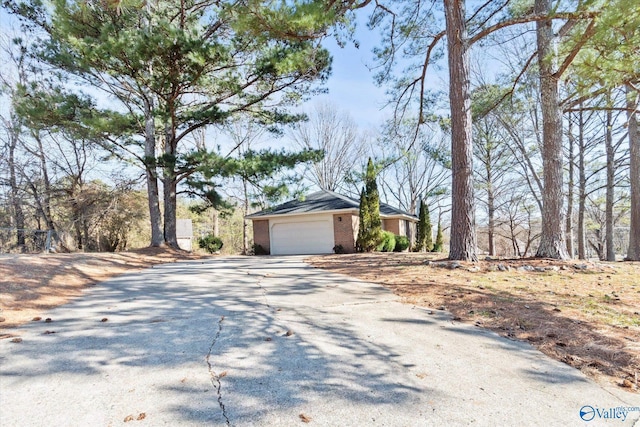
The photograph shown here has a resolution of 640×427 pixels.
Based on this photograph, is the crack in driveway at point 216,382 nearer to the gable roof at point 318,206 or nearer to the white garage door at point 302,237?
the gable roof at point 318,206

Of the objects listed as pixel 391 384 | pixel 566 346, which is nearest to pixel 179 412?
pixel 391 384

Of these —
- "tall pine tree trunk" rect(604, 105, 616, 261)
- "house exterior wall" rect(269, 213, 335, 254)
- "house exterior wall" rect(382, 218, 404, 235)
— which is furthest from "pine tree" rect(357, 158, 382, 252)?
"tall pine tree trunk" rect(604, 105, 616, 261)

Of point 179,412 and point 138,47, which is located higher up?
point 138,47

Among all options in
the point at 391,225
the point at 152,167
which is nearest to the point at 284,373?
the point at 152,167

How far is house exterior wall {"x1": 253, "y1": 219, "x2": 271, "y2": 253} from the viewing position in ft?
55.4

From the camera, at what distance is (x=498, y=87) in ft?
33.1

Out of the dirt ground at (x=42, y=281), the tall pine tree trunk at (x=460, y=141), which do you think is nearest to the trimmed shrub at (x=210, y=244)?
the dirt ground at (x=42, y=281)

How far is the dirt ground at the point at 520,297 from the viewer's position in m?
2.69

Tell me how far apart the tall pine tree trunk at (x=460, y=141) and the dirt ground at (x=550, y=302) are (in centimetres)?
54

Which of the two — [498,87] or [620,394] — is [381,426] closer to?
[620,394]

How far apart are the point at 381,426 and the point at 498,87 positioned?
11149 millimetres

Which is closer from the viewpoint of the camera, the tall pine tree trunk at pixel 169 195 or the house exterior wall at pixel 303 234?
the tall pine tree trunk at pixel 169 195

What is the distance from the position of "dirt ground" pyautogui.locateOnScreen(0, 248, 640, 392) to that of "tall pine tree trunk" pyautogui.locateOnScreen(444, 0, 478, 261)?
56cm

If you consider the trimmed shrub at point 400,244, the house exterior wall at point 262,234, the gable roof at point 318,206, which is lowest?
the trimmed shrub at point 400,244
